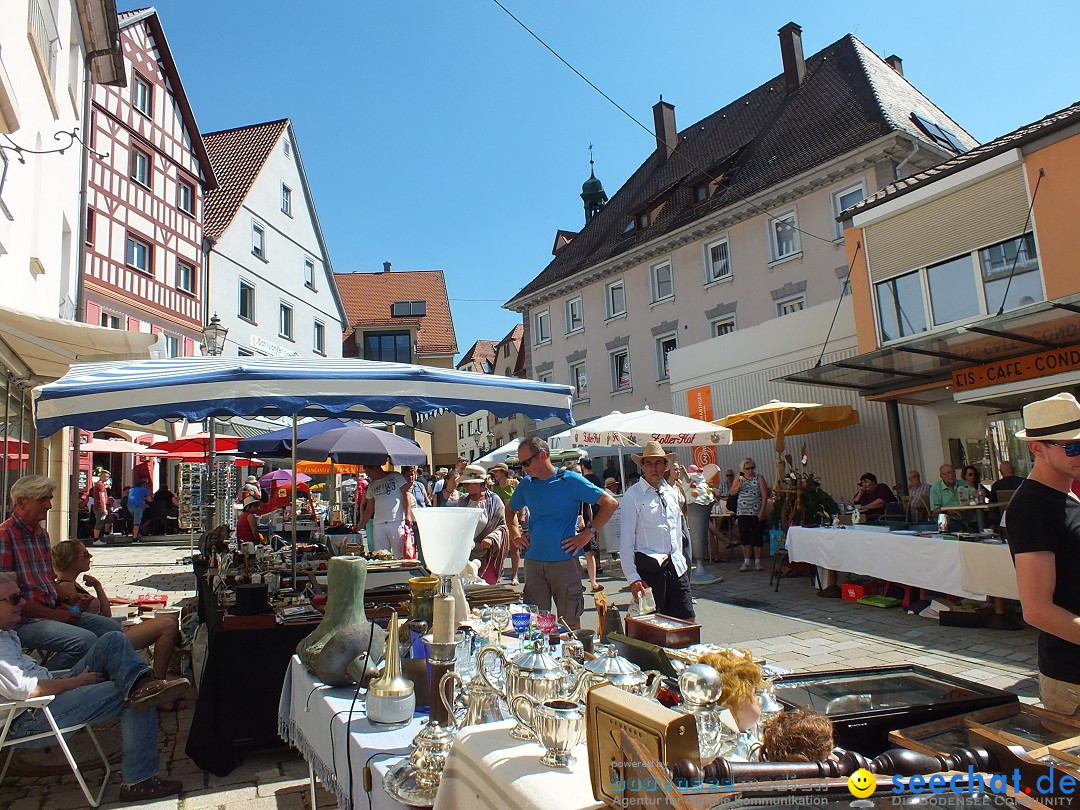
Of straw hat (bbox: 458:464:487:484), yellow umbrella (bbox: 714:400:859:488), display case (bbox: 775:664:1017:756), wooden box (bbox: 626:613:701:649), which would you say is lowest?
display case (bbox: 775:664:1017:756)

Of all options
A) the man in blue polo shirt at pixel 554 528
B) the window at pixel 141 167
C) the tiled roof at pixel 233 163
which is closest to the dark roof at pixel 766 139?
the tiled roof at pixel 233 163

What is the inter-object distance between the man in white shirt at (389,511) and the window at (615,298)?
1891 centimetres

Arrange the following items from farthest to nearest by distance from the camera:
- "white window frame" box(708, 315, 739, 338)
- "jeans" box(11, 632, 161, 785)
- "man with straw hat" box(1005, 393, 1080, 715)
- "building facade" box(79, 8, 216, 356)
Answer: "white window frame" box(708, 315, 739, 338), "building facade" box(79, 8, 216, 356), "jeans" box(11, 632, 161, 785), "man with straw hat" box(1005, 393, 1080, 715)

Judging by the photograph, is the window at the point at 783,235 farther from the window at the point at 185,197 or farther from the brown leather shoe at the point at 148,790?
the brown leather shoe at the point at 148,790

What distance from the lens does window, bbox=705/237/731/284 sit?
21.9 meters

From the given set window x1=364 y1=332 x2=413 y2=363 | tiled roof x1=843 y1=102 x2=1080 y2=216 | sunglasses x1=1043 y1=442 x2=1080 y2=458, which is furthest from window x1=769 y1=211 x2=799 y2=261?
window x1=364 y1=332 x2=413 y2=363

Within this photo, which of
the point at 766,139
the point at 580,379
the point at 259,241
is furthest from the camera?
the point at 580,379

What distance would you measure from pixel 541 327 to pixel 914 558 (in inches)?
919

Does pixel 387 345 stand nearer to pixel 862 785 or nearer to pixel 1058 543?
pixel 1058 543

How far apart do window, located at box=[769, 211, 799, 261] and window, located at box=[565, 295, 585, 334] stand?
891cm

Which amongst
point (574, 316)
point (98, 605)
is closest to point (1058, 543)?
point (98, 605)

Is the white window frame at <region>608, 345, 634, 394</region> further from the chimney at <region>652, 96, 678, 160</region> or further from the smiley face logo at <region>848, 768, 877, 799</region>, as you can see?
the smiley face logo at <region>848, 768, 877, 799</region>

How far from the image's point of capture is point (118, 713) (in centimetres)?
353

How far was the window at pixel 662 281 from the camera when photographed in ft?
78.2
